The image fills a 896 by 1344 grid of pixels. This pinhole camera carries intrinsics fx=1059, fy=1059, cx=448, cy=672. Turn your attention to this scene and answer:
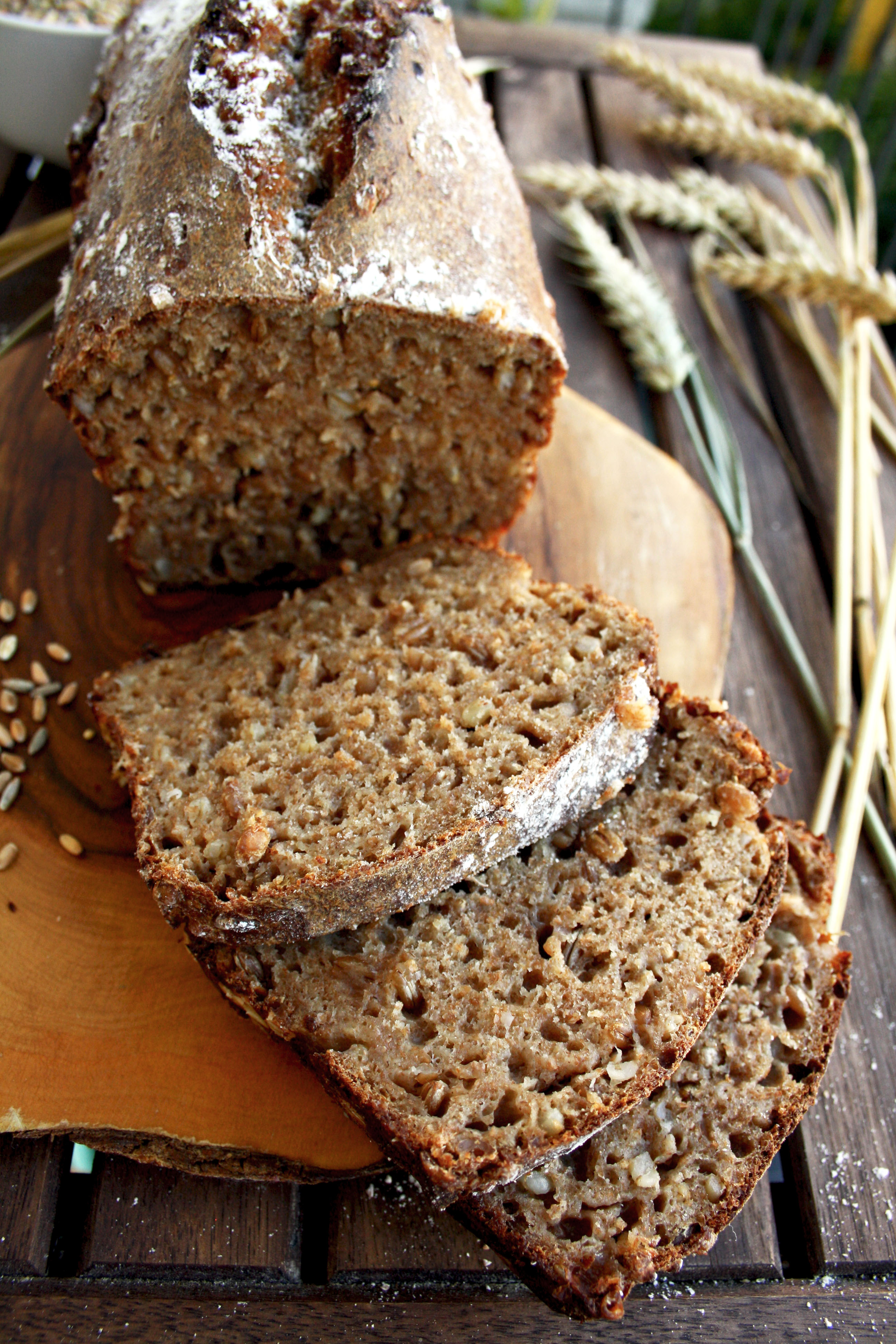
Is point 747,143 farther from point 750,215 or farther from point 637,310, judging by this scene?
point 637,310

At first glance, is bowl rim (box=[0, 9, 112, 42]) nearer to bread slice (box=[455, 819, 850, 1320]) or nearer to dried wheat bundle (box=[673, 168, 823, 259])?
dried wheat bundle (box=[673, 168, 823, 259])

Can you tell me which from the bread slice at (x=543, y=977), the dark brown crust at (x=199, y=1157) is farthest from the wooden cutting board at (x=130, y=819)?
the bread slice at (x=543, y=977)

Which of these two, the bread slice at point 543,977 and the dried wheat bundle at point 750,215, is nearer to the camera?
the bread slice at point 543,977

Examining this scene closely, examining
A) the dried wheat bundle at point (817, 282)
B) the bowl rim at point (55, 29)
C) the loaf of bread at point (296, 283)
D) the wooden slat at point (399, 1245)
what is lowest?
the wooden slat at point (399, 1245)

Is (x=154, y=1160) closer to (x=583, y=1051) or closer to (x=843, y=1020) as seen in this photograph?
(x=583, y=1051)

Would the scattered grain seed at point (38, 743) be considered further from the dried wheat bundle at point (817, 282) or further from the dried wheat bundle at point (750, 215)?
the dried wheat bundle at point (750, 215)

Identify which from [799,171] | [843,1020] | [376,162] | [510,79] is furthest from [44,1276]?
[510,79]

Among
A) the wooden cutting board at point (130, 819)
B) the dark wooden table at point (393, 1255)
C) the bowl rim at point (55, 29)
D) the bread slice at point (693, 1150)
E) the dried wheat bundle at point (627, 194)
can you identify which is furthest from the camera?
the dried wheat bundle at point (627, 194)
